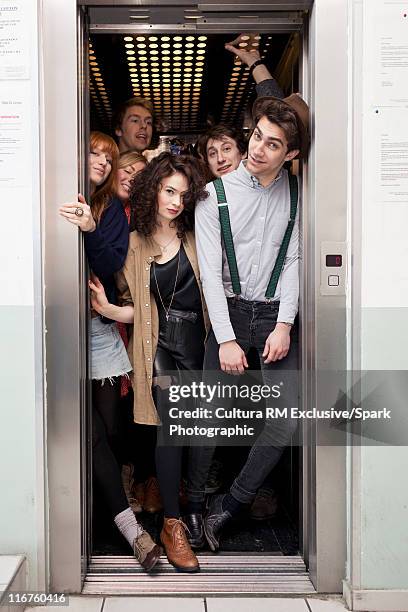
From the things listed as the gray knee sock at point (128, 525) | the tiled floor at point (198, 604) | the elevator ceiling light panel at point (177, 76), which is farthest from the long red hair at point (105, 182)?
the tiled floor at point (198, 604)

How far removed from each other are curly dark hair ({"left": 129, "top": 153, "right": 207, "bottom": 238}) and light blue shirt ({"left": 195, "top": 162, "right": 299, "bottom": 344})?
0.25 feet

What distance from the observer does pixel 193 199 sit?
2.52 metres

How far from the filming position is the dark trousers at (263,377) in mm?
2516

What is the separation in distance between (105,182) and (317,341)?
1026 millimetres

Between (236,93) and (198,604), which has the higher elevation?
(236,93)

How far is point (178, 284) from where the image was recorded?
2.57 metres

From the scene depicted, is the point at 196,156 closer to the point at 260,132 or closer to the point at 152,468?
the point at 260,132

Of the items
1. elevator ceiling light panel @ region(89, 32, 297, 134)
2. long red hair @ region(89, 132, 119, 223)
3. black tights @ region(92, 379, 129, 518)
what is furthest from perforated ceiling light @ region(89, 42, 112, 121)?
black tights @ region(92, 379, 129, 518)

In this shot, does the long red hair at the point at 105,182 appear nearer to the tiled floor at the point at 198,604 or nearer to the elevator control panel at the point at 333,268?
the elevator control panel at the point at 333,268

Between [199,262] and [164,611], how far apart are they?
3.99 ft

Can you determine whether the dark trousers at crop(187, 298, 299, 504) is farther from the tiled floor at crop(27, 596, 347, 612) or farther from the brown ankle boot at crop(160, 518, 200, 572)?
the tiled floor at crop(27, 596, 347, 612)

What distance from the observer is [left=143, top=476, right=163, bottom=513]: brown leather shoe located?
290 cm

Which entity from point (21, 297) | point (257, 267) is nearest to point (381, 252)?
point (257, 267)

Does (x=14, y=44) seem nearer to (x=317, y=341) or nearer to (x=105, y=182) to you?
(x=105, y=182)
